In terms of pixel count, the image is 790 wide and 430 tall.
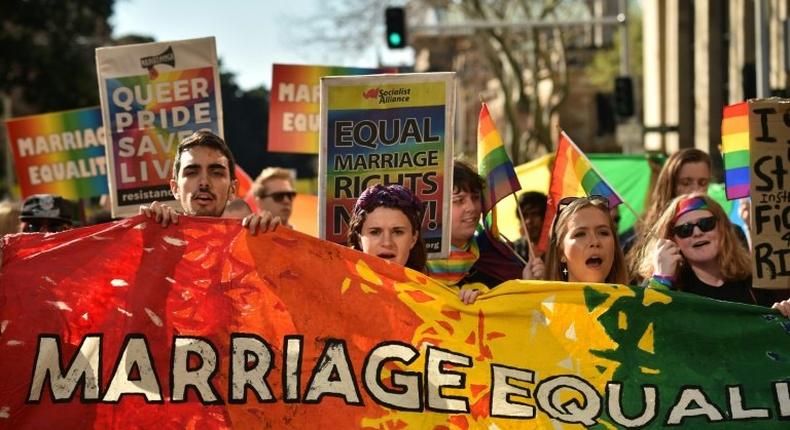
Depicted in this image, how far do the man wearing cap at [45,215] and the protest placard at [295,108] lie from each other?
9.09ft

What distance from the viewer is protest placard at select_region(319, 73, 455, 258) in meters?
6.35

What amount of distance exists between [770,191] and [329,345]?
1836 mm

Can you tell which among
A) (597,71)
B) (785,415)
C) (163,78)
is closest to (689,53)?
(163,78)

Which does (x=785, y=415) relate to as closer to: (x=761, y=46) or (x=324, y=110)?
(x=324, y=110)

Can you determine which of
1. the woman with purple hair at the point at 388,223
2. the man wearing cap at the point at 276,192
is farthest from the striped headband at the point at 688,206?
the man wearing cap at the point at 276,192

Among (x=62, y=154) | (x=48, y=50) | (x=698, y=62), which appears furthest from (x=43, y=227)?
(x=48, y=50)

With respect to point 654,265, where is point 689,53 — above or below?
above

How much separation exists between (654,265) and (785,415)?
1.20m

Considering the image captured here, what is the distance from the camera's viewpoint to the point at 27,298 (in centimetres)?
516

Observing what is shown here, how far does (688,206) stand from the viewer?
6215mm

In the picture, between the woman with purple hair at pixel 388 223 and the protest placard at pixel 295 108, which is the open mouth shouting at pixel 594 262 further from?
the protest placard at pixel 295 108

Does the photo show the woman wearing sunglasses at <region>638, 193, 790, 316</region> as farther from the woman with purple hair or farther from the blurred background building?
the blurred background building

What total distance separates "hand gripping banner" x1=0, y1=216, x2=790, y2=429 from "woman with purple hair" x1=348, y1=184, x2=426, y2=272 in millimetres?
278

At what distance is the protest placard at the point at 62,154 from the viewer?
417 inches
